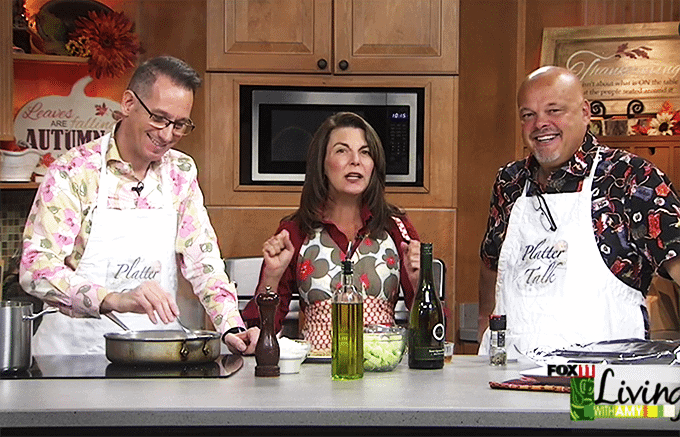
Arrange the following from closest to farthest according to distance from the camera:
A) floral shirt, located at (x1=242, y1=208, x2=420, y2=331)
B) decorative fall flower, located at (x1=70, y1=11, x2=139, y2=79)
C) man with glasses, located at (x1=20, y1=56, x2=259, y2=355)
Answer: man with glasses, located at (x1=20, y1=56, x2=259, y2=355)
floral shirt, located at (x1=242, y1=208, x2=420, y2=331)
decorative fall flower, located at (x1=70, y1=11, x2=139, y2=79)

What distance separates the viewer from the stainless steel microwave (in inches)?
158

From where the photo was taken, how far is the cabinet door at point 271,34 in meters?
3.98

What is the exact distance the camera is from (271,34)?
3992 mm

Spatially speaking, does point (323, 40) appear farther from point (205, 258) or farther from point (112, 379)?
point (112, 379)

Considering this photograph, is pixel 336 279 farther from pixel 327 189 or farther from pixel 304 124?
pixel 304 124

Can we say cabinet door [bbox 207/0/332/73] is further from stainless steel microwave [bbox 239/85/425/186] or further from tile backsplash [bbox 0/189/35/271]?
tile backsplash [bbox 0/189/35/271]

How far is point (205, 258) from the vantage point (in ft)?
9.12

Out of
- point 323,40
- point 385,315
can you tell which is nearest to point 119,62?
point 323,40

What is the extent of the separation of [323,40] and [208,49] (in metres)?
0.46

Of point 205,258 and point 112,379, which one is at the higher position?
point 205,258

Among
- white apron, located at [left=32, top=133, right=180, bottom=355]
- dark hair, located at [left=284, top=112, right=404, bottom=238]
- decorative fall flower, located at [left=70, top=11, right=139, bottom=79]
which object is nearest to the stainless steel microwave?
decorative fall flower, located at [left=70, top=11, right=139, bottom=79]

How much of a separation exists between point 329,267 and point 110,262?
0.62m

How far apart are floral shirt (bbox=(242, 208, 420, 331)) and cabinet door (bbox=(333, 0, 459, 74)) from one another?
1177 mm

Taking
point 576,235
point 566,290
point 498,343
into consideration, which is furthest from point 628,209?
point 498,343
